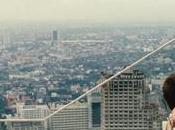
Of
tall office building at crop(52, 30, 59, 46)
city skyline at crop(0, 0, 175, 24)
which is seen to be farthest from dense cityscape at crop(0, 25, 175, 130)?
city skyline at crop(0, 0, 175, 24)

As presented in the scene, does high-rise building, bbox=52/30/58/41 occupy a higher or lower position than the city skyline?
lower

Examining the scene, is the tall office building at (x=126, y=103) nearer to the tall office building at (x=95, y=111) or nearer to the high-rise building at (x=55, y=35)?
the tall office building at (x=95, y=111)

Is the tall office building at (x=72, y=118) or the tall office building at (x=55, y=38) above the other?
the tall office building at (x=55, y=38)

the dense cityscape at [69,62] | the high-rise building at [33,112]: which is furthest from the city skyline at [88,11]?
the high-rise building at [33,112]

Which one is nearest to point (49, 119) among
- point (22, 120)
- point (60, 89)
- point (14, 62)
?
point (22, 120)

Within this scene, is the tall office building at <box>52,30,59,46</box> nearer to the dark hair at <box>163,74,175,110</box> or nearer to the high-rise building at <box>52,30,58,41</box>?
the high-rise building at <box>52,30,58,41</box>

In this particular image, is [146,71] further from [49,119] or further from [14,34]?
[14,34]
